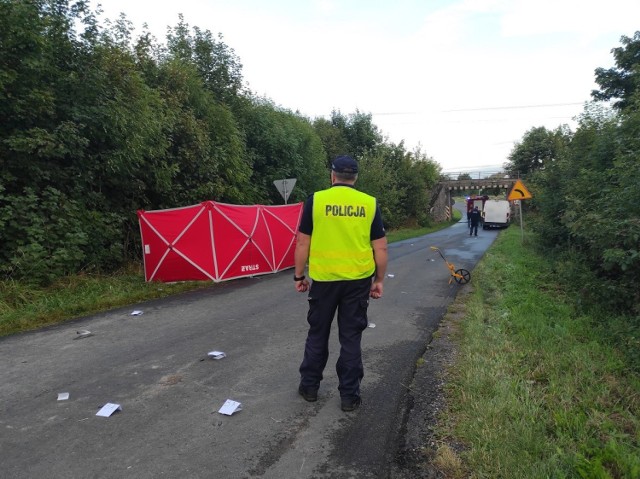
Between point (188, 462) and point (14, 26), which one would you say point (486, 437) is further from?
point (14, 26)

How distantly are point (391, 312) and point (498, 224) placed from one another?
31.3m

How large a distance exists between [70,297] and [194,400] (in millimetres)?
5338

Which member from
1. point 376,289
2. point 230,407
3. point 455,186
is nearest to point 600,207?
point 376,289

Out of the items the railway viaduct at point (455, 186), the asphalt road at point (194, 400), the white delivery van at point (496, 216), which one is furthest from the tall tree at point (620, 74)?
the railway viaduct at point (455, 186)

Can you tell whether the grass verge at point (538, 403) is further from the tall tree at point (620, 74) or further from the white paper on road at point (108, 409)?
the tall tree at point (620, 74)

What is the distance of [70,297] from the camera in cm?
789

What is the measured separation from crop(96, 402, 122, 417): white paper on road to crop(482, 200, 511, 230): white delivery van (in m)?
35.2

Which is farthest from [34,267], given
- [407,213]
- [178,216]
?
[407,213]

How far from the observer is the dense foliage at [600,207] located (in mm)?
6242

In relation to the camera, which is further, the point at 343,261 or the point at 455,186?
the point at 455,186

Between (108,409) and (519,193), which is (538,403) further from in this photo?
(519,193)

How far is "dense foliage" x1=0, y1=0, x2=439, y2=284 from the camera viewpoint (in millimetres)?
8070

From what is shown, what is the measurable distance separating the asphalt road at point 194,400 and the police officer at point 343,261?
1.39ft

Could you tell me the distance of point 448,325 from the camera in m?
6.40
